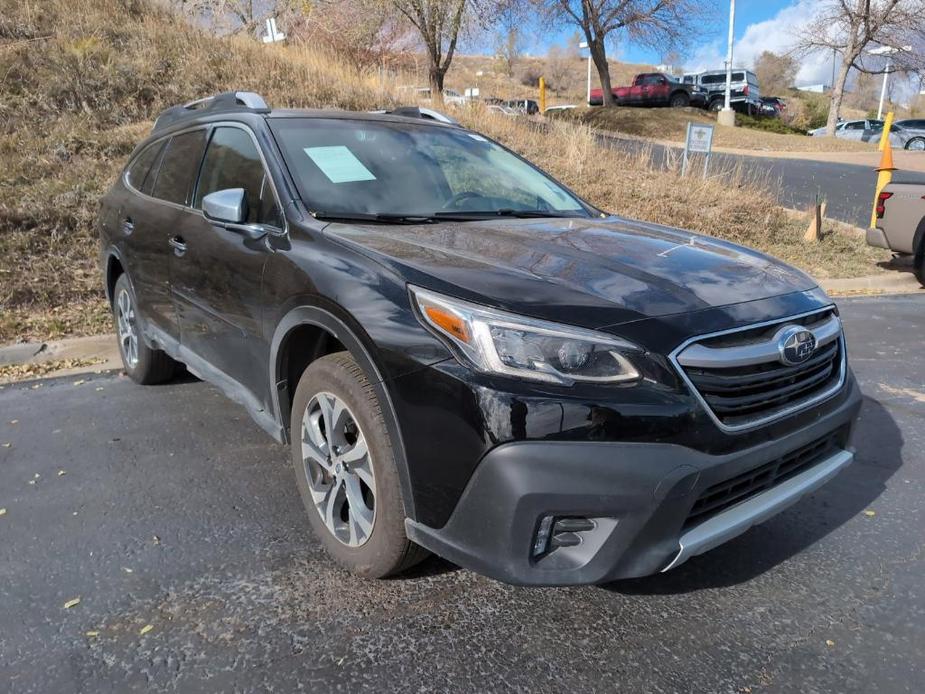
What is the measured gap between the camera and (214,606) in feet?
7.97

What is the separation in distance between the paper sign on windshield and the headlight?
4.48ft

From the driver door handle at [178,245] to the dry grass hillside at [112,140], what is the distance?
272 cm

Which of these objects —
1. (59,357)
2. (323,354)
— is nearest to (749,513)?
(323,354)

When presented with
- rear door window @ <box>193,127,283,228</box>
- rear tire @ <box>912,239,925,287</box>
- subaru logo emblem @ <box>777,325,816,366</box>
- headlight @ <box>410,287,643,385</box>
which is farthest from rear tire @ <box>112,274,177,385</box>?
rear tire @ <box>912,239,925,287</box>

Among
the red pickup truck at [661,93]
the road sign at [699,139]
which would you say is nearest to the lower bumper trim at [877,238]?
the road sign at [699,139]

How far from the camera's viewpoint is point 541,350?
199cm

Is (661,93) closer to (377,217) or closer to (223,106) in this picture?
(223,106)

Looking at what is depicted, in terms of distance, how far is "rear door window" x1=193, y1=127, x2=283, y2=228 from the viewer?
9.75ft

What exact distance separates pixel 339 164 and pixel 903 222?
24.6 feet

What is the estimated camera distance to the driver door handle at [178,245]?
354 cm

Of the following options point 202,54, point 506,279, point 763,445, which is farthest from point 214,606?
point 202,54

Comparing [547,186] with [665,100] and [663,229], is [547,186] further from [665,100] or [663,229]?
[665,100]

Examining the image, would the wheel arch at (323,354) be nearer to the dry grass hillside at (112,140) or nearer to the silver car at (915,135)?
the dry grass hillside at (112,140)

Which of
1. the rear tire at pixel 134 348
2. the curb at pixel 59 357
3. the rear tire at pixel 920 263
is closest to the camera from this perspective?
the rear tire at pixel 134 348
